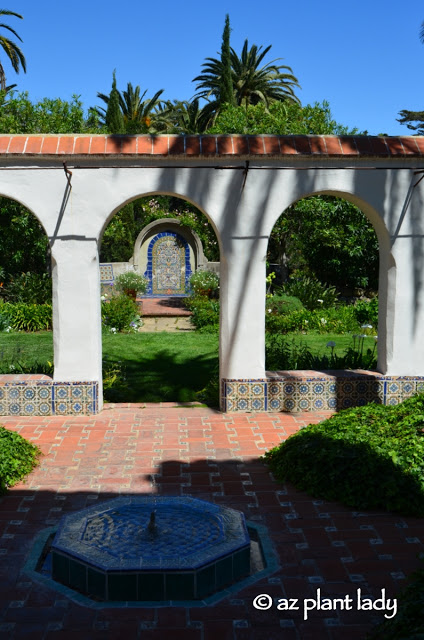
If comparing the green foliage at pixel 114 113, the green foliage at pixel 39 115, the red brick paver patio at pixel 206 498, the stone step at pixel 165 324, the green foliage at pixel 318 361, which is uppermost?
the green foliage at pixel 114 113

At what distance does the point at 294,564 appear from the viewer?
437cm

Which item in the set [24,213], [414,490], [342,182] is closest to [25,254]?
[24,213]

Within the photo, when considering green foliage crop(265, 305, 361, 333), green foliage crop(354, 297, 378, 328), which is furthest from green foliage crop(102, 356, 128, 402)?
green foliage crop(354, 297, 378, 328)

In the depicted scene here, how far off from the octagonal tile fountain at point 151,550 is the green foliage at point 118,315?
32.2 feet

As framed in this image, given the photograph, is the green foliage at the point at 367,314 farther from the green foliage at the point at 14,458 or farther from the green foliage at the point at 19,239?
the green foliage at the point at 14,458

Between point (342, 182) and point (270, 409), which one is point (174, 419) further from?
point (342, 182)

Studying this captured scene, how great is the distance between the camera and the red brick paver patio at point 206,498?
3689 mm

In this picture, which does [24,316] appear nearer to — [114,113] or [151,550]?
[151,550]

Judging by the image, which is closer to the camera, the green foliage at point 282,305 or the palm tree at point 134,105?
the green foliage at point 282,305

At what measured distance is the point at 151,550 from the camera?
4.24m

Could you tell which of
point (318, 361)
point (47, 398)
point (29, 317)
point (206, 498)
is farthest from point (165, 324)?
point (206, 498)

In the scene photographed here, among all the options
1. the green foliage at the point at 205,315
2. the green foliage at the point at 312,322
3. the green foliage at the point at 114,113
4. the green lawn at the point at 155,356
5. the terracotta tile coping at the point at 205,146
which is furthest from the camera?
the green foliage at the point at 114,113

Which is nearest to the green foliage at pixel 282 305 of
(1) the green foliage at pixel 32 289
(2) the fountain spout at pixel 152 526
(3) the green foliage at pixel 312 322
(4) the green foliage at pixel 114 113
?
(3) the green foliage at pixel 312 322

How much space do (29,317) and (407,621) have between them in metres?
12.7
